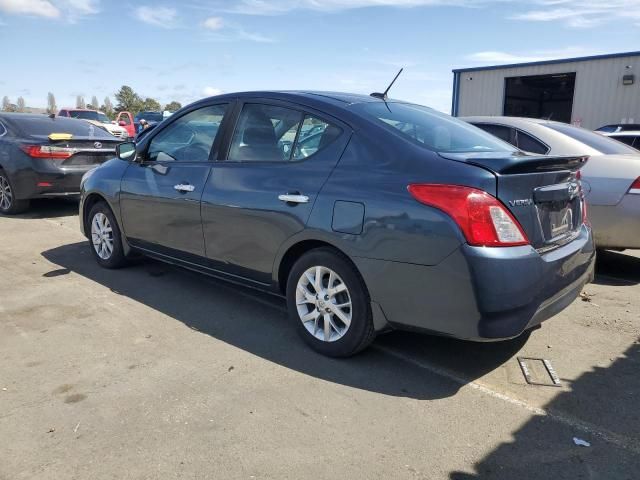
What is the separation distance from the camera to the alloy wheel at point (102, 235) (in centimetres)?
542

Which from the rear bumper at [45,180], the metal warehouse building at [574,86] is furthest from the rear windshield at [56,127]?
the metal warehouse building at [574,86]

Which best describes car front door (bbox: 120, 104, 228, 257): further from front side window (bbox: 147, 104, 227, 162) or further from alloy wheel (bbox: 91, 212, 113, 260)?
alloy wheel (bbox: 91, 212, 113, 260)

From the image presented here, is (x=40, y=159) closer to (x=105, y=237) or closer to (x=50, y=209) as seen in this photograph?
(x=50, y=209)

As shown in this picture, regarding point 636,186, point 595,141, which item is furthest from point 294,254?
point 595,141

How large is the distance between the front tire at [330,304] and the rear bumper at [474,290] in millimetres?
147

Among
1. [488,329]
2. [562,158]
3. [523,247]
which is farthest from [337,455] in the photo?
[562,158]

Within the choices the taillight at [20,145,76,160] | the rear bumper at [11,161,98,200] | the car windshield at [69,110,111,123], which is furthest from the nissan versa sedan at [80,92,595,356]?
the car windshield at [69,110,111,123]

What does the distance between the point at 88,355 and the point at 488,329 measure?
8.30 ft

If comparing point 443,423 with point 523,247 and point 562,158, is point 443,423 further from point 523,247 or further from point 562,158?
point 562,158

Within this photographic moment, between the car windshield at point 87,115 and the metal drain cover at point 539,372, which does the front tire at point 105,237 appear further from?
the car windshield at point 87,115

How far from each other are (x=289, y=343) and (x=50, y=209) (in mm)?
7015

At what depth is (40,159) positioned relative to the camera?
26.6 feet

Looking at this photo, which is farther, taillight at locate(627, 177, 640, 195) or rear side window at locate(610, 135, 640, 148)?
rear side window at locate(610, 135, 640, 148)

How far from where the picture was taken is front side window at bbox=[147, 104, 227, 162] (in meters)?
4.36
